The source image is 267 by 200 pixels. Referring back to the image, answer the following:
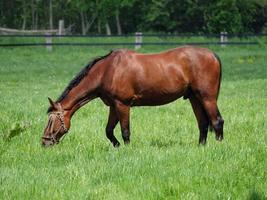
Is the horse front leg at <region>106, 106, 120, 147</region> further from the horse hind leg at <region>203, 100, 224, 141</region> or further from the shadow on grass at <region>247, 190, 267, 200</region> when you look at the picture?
the shadow on grass at <region>247, 190, 267, 200</region>

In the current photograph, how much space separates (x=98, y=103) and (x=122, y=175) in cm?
700

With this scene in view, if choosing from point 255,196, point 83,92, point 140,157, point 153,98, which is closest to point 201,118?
point 153,98

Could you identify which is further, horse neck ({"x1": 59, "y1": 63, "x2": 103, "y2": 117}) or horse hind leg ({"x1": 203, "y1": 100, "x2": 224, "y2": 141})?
horse hind leg ({"x1": 203, "y1": 100, "x2": 224, "y2": 141})

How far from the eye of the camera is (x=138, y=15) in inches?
1981

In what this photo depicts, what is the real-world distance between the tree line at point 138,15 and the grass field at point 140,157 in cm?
2920

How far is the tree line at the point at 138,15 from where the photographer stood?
4306 centimetres

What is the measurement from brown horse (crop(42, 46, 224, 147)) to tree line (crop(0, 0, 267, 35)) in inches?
1234

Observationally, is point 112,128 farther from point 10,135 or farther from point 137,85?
point 10,135

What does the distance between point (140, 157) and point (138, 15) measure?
44.1 m

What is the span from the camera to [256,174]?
6.30 m

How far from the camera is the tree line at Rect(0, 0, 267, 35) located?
43.1 metres

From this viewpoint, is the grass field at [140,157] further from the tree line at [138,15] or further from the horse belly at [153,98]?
the tree line at [138,15]

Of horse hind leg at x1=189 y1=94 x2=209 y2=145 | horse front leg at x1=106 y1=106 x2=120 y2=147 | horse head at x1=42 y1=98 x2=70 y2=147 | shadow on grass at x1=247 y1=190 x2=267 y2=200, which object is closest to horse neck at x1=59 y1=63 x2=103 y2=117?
horse head at x1=42 y1=98 x2=70 y2=147

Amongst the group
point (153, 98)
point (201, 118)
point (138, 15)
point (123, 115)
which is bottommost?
point (201, 118)
